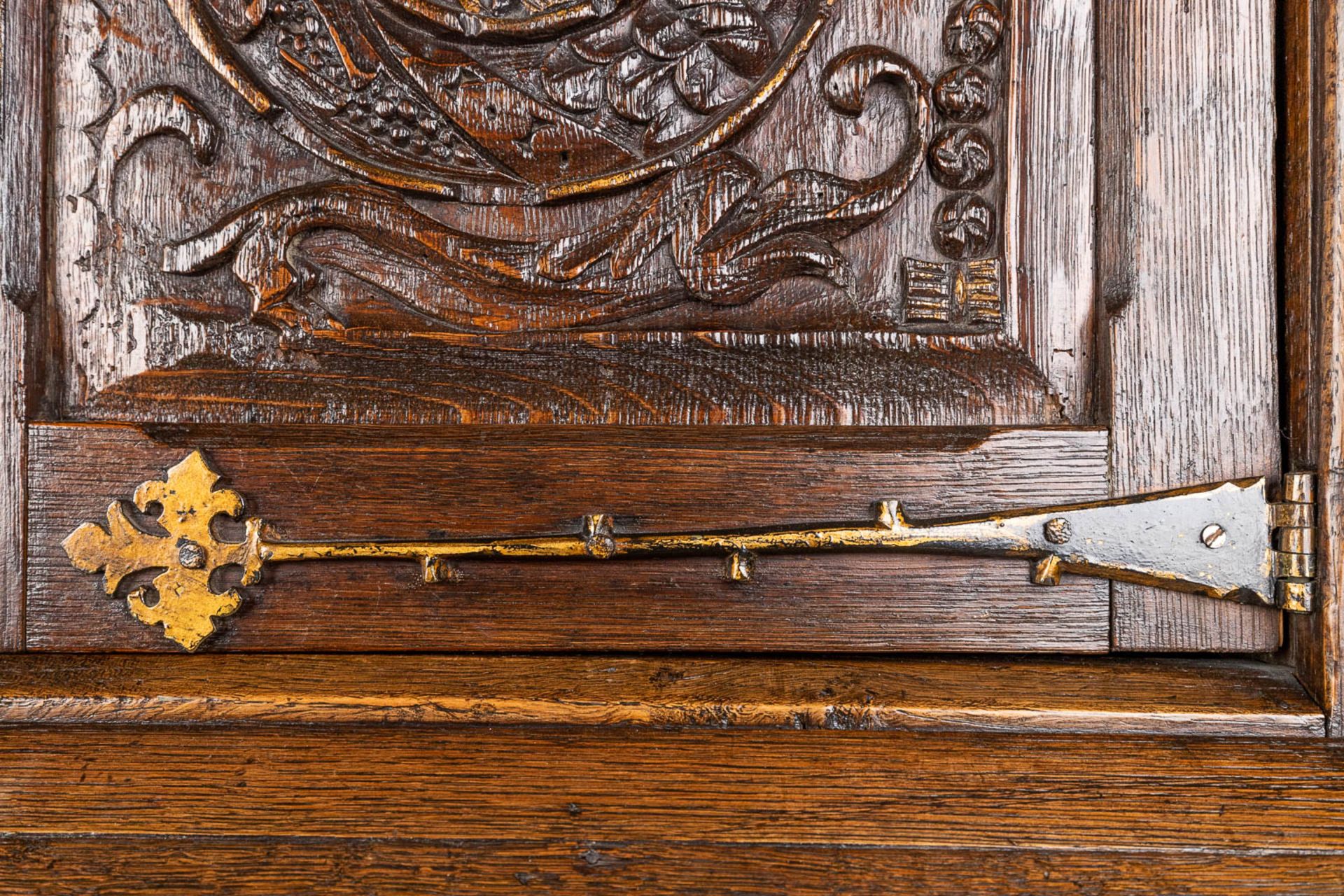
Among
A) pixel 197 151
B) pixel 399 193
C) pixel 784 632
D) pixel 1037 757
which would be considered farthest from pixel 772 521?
pixel 197 151

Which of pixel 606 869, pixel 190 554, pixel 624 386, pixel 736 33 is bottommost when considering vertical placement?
pixel 606 869

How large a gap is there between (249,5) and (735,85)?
0.31 metres

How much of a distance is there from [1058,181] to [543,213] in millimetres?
319

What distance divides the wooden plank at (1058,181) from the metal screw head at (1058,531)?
0.07m

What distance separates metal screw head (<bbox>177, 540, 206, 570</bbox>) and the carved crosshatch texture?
0.26ft

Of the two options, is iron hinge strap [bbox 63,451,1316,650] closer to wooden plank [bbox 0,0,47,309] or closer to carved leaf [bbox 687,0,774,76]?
wooden plank [bbox 0,0,47,309]

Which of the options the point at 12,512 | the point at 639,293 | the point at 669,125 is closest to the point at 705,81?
the point at 669,125

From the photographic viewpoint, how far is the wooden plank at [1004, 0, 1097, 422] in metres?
0.54

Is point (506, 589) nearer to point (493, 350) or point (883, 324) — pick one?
point (493, 350)

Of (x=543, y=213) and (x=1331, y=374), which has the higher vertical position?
(x=543, y=213)

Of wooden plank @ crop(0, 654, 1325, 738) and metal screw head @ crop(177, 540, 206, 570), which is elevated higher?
metal screw head @ crop(177, 540, 206, 570)

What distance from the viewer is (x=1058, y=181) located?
547 mm

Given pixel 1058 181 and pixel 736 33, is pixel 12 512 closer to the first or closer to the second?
pixel 736 33

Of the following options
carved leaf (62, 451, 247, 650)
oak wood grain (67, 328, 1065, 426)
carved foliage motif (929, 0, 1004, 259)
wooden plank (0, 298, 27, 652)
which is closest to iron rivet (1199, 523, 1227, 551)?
oak wood grain (67, 328, 1065, 426)
